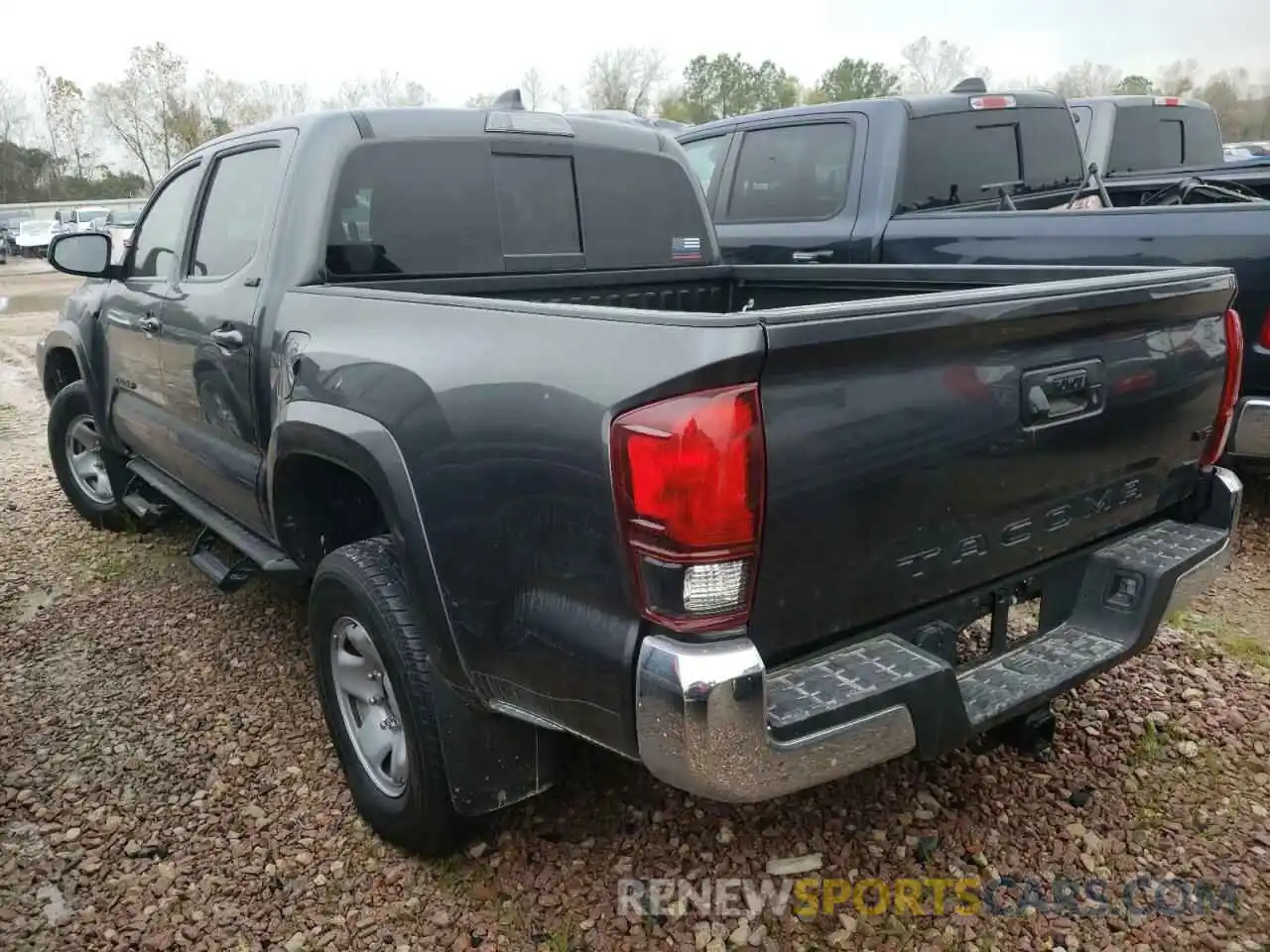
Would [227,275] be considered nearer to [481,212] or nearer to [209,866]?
[481,212]

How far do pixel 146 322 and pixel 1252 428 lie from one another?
14.6 ft

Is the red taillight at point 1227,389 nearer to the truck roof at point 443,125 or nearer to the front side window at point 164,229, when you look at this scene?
the truck roof at point 443,125

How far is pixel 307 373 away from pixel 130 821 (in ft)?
4.63

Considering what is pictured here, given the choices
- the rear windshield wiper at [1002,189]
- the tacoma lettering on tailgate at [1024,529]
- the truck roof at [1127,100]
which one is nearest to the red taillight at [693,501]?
the tacoma lettering on tailgate at [1024,529]

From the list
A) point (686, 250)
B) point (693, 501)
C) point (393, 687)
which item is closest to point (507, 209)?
point (686, 250)

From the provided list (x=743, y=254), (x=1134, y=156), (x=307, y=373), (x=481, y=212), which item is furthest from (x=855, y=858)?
(x=1134, y=156)

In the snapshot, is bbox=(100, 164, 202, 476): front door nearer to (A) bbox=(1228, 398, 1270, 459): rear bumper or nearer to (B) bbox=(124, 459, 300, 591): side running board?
(B) bbox=(124, 459, 300, 591): side running board

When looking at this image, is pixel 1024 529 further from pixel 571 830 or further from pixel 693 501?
pixel 571 830

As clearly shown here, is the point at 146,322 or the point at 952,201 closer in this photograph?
the point at 146,322

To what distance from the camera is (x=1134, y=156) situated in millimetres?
7859

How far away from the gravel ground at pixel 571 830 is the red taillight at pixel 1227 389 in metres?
0.92

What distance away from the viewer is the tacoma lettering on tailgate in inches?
85.2

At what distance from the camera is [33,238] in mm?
38531

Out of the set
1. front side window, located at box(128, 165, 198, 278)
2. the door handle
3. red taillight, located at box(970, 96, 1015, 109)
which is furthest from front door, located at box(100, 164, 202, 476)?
red taillight, located at box(970, 96, 1015, 109)
